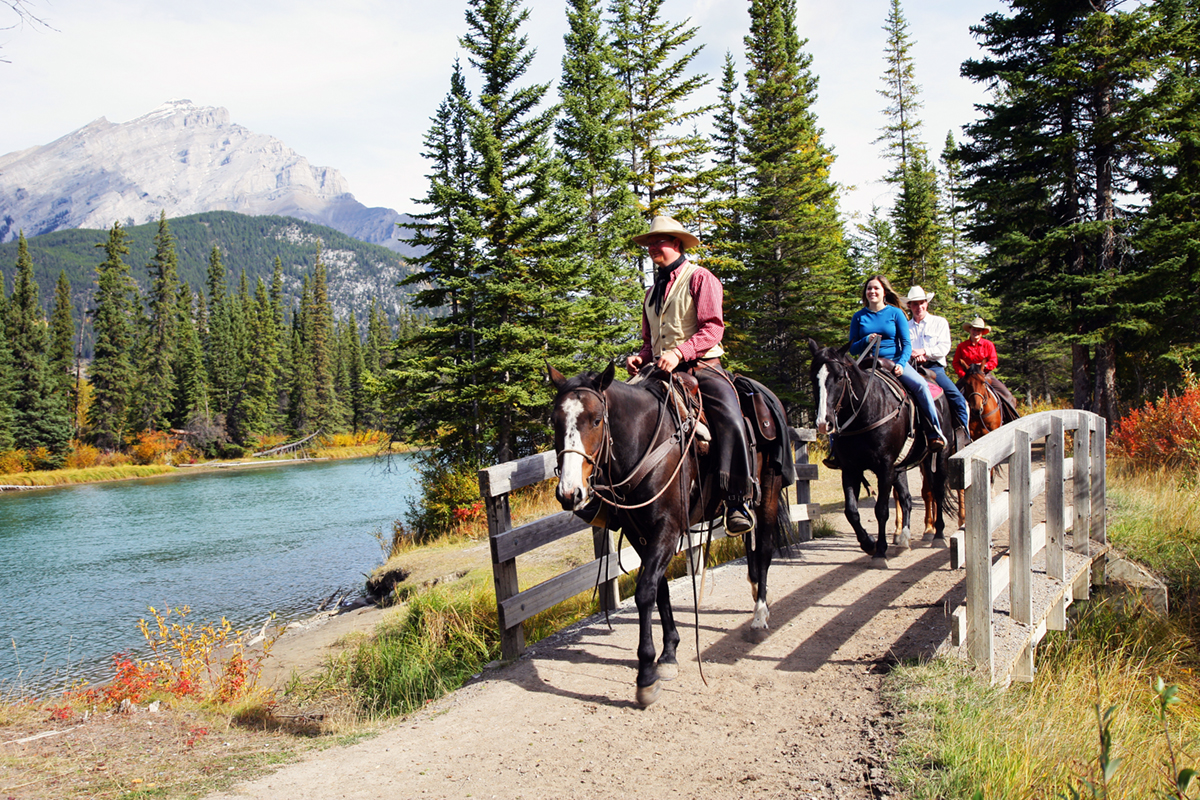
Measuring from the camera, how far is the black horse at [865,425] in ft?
23.7

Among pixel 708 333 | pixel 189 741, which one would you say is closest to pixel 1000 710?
pixel 708 333

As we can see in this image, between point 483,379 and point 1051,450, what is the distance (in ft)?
51.9

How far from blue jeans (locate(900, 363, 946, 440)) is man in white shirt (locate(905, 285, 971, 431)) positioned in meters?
1.02

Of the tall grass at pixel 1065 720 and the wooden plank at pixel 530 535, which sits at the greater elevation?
the wooden plank at pixel 530 535

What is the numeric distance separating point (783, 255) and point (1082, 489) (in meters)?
21.0

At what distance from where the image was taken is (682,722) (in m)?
4.49

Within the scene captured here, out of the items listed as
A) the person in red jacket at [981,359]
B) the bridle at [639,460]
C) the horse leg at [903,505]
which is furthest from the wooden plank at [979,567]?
the person in red jacket at [981,359]

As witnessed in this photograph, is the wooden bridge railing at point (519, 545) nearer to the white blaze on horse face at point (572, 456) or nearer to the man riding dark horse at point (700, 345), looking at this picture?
the man riding dark horse at point (700, 345)

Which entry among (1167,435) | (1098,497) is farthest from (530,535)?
(1167,435)

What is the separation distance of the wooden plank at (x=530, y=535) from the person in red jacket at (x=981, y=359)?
6.69 m

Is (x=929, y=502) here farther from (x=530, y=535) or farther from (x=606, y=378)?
(x=606, y=378)

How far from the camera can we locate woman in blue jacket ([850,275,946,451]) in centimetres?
799

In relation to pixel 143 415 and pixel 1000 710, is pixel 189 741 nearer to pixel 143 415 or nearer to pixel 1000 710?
pixel 1000 710

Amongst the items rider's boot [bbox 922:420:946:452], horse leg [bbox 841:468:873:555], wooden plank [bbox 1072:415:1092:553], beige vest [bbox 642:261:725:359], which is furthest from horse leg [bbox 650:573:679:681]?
wooden plank [bbox 1072:415:1092:553]
